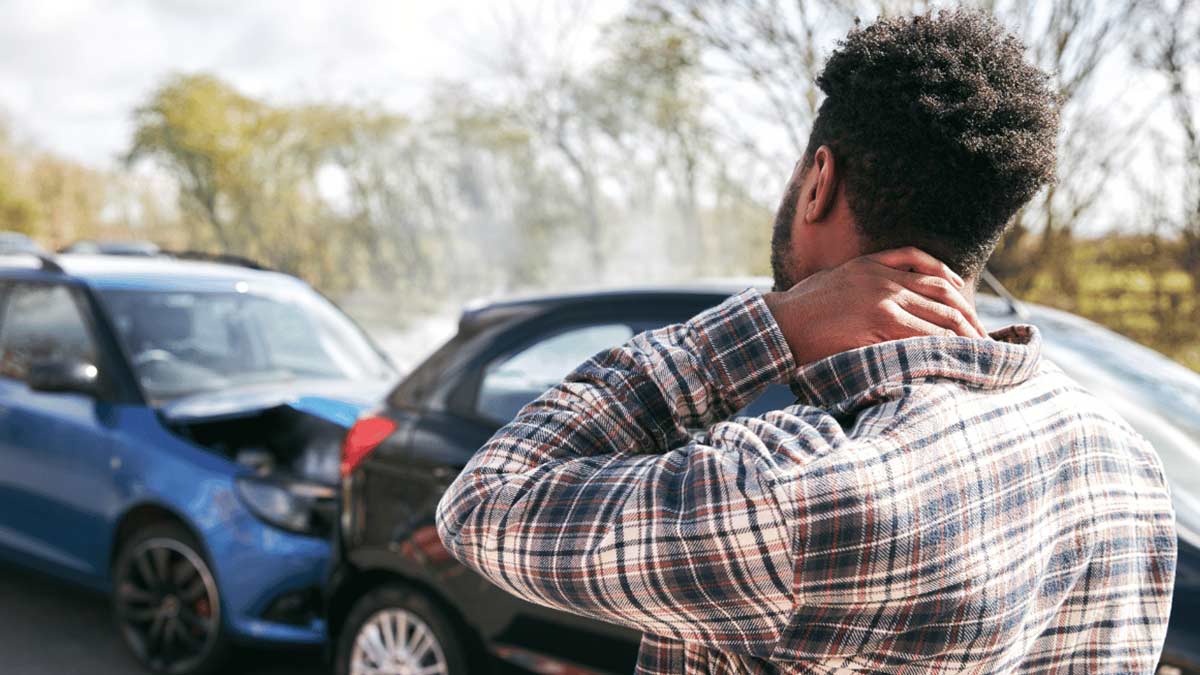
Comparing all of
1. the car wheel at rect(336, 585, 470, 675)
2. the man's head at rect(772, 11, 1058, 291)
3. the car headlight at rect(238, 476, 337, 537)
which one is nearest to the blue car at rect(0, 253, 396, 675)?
the car headlight at rect(238, 476, 337, 537)

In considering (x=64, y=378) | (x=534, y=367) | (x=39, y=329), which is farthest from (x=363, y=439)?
(x=39, y=329)

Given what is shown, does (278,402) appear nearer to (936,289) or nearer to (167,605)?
(167,605)

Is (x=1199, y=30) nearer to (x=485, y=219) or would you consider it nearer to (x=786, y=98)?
(x=786, y=98)

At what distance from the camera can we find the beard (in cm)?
119

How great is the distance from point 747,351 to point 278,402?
371cm

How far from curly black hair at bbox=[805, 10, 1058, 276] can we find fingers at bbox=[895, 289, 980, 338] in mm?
65

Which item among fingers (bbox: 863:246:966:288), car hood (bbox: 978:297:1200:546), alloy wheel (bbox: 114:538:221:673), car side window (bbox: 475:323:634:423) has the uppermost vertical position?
fingers (bbox: 863:246:966:288)

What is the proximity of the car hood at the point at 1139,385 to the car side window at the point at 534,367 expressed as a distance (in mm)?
1196

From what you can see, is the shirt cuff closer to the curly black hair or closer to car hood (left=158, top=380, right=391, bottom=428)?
the curly black hair

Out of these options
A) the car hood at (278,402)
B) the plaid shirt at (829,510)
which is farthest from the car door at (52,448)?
the plaid shirt at (829,510)

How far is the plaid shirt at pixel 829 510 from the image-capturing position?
965mm

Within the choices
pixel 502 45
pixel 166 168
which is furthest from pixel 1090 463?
pixel 166 168

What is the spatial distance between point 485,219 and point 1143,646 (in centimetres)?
999

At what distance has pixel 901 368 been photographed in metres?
1.04
